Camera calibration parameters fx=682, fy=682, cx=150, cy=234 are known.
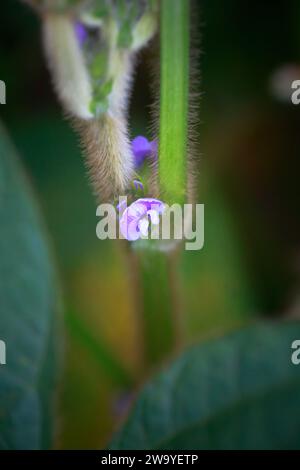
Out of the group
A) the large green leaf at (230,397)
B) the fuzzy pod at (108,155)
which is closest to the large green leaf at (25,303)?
the large green leaf at (230,397)

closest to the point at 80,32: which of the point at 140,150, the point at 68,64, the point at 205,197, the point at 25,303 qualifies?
the point at 68,64

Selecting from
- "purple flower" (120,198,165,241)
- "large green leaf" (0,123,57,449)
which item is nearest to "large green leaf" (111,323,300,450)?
"large green leaf" (0,123,57,449)

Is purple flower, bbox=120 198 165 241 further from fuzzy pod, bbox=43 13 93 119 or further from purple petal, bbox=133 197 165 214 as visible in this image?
fuzzy pod, bbox=43 13 93 119

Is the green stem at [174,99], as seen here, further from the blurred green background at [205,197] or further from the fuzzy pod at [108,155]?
the blurred green background at [205,197]

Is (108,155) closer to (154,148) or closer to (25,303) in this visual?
(154,148)

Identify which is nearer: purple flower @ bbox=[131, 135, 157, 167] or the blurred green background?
purple flower @ bbox=[131, 135, 157, 167]

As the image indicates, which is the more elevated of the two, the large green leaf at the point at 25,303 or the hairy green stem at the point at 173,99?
the hairy green stem at the point at 173,99
